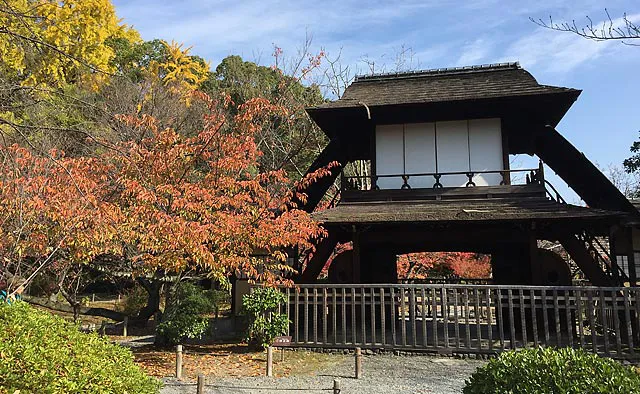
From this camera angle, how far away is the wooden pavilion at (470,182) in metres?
11.2

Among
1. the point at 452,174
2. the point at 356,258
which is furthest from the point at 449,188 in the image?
the point at 356,258

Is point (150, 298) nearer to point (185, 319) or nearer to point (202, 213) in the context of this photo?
point (185, 319)

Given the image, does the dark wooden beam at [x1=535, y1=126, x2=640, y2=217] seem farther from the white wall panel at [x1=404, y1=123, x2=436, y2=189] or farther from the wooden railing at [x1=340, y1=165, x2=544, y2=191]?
the white wall panel at [x1=404, y1=123, x2=436, y2=189]

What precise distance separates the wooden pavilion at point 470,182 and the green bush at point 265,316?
2257mm

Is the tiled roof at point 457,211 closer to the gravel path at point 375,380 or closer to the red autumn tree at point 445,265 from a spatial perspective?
the gravel path at point 375,380

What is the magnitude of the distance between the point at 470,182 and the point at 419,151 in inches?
64.6

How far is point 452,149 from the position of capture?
503 inches

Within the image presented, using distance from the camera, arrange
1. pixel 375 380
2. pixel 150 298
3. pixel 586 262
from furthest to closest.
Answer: pixel 150 298 → pixel 586 262 → pixel 375 380

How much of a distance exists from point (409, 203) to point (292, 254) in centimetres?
366

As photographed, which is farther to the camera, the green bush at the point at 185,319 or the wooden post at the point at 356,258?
the wooden post at the point at 356,258

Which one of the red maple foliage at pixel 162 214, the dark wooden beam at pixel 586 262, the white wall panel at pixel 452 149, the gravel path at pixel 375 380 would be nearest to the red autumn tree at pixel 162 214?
the red maple foliage at pixel 162 214

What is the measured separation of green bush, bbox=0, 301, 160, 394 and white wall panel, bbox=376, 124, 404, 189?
9.59 m

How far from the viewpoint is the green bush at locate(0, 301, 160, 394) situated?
11.0 feet

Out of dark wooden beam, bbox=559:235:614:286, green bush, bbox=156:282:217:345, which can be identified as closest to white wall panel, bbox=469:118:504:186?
dark wooden beam, bbox=559:235:614:286
